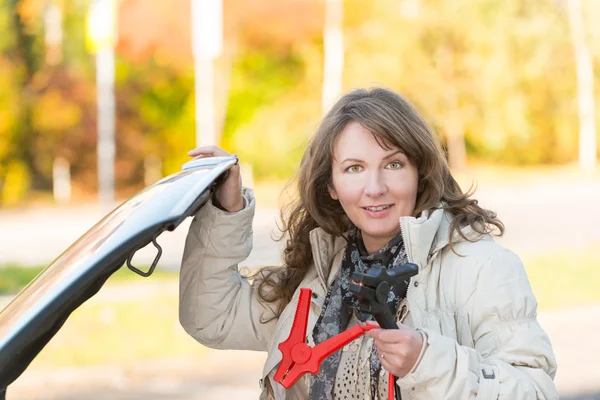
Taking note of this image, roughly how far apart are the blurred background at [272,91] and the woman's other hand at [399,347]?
1647cm

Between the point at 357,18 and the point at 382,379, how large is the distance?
28.0 metres

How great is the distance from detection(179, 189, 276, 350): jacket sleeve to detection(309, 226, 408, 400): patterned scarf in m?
0.27

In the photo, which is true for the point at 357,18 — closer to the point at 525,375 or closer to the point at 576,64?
the point at 576,64

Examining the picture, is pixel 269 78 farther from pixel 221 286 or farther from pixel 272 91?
pixel 221 286

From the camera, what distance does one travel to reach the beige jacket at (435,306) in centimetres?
190

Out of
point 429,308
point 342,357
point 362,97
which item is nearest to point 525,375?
point 429,308

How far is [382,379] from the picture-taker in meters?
2.16

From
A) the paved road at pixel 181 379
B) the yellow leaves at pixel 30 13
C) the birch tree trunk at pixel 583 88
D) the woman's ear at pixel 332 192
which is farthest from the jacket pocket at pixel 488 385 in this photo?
the birch tree trunk at pixel 583 88

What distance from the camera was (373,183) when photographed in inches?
88.7

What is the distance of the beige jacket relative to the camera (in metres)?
1.90

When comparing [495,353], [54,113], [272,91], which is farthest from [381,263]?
[272,91]

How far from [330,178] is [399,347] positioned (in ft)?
2.51

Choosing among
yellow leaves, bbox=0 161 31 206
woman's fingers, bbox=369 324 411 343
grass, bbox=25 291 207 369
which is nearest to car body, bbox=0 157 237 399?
woman's fingers, bbox=369 324 411 343

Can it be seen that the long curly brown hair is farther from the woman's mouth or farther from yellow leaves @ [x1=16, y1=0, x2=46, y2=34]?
yellow leaves @ [x1=16, y1=0, x2=46, y2=34]
